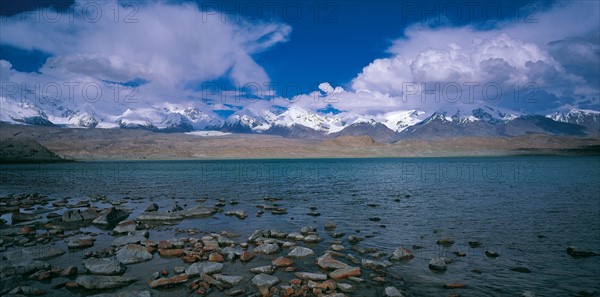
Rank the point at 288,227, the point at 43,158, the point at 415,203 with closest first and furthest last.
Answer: the point at 288,227 < the point at 415,203 < the point at 43,158

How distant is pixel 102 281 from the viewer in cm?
1362

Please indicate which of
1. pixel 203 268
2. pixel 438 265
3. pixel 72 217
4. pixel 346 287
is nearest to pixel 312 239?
pixel 346 287

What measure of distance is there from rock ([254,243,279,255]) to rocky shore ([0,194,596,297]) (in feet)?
0.19

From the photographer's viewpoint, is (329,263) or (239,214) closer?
(329,263)

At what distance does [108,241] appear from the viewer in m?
20.3

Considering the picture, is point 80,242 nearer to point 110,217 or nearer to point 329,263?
point 110,217

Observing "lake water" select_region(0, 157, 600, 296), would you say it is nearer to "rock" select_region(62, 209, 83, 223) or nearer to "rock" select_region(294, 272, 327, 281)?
"rock" select_region(294, 272, 327, 281)

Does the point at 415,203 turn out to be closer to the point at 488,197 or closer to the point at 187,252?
the point at 488,197

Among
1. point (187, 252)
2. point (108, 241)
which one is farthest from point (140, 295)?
point (108, 241)

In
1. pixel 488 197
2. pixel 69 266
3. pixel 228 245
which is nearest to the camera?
pixel 69 266

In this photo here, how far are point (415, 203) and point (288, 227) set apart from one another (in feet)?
56.6

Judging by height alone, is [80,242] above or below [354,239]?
above

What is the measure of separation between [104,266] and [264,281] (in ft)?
23.7

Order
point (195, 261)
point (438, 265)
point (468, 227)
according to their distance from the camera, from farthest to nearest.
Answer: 1. point (468, 227)
2. point (195, 261)
3. point (438, 265)
